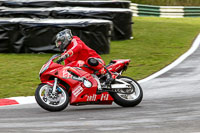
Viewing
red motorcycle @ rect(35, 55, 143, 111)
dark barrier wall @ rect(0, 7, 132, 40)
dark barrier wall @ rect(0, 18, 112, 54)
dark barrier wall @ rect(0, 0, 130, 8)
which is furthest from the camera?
dark barrier wall @ rect(0, 0, 130, 8)

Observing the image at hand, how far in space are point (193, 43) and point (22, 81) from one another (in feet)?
33.3

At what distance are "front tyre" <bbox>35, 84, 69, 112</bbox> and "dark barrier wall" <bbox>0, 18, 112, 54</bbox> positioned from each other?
8.50m

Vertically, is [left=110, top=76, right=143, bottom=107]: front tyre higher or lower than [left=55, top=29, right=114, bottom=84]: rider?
lower

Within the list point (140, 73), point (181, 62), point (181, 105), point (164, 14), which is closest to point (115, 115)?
point (181, 105)

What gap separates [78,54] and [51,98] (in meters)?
1.05

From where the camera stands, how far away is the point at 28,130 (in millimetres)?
6473

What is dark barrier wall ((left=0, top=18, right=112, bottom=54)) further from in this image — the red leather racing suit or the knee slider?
the knee slider

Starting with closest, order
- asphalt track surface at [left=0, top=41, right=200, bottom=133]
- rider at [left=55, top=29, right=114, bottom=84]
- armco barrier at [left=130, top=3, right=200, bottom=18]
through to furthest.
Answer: asphalt track surface at [left=0, top=41, right=200, bottom=133], rider at [left=55, top=29, right=114, bottom=84], armco barrier at [left=130, top=3, right=200, bottom=18]

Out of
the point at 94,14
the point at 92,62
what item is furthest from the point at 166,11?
the point at 92,62

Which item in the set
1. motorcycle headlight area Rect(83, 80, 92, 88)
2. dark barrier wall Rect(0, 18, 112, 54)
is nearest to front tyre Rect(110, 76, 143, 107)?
motorcycle headlight area Rect(83, 80, 92, 88)

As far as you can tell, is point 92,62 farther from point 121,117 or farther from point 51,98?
point 121,117

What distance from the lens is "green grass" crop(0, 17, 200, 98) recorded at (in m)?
11.4

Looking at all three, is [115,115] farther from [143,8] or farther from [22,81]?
[143,8]

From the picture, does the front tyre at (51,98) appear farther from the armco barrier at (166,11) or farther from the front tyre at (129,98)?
the armco barrier at (166,11)
